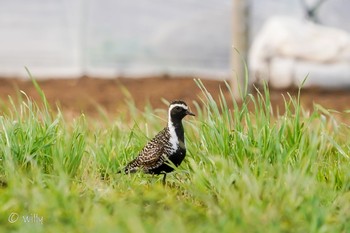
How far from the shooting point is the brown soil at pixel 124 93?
12.8 meters

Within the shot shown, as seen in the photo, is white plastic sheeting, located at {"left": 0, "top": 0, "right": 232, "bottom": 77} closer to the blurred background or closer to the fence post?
the blurred background

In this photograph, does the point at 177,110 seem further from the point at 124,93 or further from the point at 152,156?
the point at 124,93

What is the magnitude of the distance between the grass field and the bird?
5.5 inches

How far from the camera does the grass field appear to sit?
483 cm

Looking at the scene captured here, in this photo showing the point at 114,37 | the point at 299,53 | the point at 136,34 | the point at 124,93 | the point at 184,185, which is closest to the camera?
the point at 184,185

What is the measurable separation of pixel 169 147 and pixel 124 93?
8.08 m

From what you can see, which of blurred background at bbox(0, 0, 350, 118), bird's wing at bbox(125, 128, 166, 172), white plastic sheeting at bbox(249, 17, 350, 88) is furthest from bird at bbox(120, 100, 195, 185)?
blurred background at bbox(0, 0, 350, 118)

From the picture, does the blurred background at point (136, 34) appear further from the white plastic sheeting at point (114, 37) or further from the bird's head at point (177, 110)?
the bird's head at point (177, 110)

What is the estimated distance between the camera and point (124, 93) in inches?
530

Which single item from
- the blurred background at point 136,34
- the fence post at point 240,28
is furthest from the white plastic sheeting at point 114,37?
the fence post at point 240,28

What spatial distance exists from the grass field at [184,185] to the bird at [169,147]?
0.14 m

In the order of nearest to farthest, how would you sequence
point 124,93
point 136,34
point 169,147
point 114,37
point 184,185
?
point 169,147 < point 184,185 < point 124,93 < point 136,34 < point 114,37

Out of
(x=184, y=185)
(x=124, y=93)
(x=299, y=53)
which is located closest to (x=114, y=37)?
(x=299, y=53)

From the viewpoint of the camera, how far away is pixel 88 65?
55.9 ft
